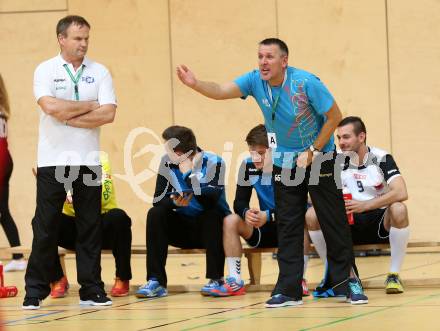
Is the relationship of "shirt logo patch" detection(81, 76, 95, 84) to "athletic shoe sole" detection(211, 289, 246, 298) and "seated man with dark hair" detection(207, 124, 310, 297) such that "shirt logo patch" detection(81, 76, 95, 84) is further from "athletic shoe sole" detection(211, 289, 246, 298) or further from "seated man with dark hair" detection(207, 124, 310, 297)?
"athletic shoe sole" detection(211, 289, 246, 298)

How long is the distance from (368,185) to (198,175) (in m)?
1.30

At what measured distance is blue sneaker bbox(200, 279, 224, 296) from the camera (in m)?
7.57

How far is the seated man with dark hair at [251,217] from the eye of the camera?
7.59m

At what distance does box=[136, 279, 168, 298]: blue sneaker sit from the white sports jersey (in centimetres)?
163

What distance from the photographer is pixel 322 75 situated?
11219mm

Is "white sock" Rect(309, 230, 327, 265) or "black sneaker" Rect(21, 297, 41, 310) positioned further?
"white sock" Rect(309, 230, 327, 265)

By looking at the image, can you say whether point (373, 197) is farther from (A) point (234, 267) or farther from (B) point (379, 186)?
(A) point (234, 267)

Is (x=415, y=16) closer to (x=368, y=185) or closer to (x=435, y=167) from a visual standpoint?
(x=435, y=167)

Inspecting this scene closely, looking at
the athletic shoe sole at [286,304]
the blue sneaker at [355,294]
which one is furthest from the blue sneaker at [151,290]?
the blue sneaker at [355,294]

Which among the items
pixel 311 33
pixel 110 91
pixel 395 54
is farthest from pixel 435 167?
pixel 110 91

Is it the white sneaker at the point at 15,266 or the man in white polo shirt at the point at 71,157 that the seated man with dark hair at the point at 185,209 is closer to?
the man in white polo shirt at the point at 71,157

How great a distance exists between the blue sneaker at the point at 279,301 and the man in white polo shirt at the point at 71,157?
122cm

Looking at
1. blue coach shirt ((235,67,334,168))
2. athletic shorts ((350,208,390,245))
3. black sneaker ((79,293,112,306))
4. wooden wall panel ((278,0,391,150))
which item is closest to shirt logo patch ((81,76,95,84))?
blue coach shirt ((235,67,334,168))

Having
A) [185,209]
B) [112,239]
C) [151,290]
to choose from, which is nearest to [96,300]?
[151,290]
